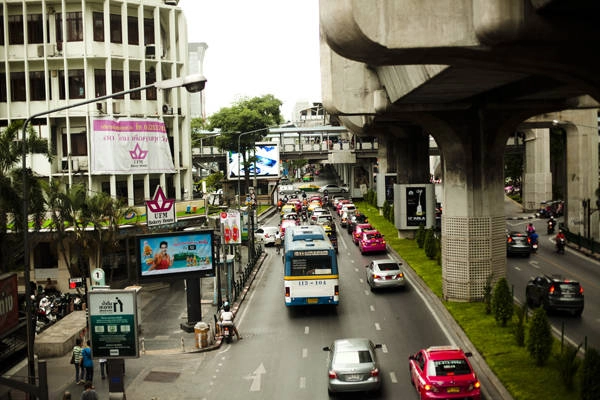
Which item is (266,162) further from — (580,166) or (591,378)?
(591,378)

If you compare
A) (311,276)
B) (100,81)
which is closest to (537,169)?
(100,81)

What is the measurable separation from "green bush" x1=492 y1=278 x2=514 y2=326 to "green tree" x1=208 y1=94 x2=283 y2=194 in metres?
75.4

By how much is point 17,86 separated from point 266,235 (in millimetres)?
22448

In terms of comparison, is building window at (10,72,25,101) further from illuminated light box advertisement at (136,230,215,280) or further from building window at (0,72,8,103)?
illuminated light box advertisement at (136,230,215,280)

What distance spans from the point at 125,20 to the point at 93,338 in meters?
25.1

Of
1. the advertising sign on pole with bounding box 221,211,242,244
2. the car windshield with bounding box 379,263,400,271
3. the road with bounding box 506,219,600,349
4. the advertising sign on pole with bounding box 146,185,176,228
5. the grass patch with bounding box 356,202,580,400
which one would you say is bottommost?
the road with bounding box 506,219,600,349

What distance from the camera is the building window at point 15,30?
38.9 metres

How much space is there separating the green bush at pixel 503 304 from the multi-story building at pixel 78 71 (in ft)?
72.9

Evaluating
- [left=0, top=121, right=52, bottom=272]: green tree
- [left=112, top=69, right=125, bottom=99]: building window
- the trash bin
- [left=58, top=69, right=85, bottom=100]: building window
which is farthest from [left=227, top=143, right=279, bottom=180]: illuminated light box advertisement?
the trash bin

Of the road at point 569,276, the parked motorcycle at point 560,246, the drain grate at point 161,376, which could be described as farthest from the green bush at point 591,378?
the parked motorcycle at point 560,246

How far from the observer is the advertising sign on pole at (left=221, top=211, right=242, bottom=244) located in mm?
36062

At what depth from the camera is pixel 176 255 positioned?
2769 centimetres

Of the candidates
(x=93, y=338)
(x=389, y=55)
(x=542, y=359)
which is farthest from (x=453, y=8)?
(x=93, y=338)

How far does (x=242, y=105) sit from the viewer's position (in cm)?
10725
